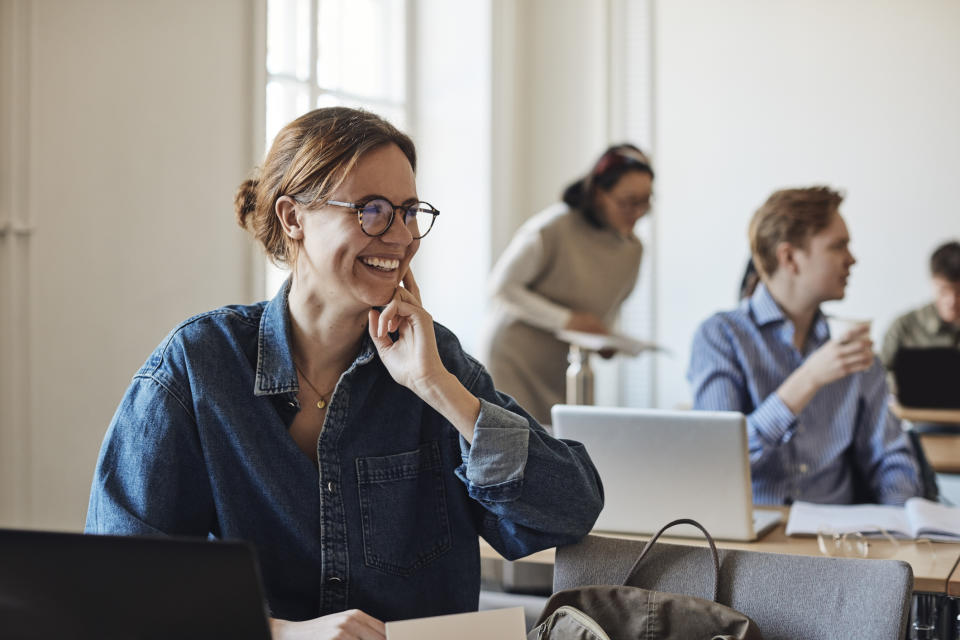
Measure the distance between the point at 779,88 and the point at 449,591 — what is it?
440cm

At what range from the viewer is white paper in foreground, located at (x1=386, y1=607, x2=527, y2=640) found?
3.44ft

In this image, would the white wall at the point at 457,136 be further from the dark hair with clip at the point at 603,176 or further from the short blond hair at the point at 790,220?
the short blond hair at the point at 790,220

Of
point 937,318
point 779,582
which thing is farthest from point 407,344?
point 937,318

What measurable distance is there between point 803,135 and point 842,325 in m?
3.26

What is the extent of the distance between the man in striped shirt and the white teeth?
1.14 metres

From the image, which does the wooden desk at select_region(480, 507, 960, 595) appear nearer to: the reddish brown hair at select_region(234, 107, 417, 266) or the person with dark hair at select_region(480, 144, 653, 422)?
the reddish brown hair at select_region(234, 107, 417, 266)

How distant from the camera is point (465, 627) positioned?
1068mm

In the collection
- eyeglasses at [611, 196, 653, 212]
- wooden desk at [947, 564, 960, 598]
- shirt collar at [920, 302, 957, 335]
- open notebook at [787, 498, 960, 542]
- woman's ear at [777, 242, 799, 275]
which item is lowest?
→ wooden desk at [947, 564, 960, 598]

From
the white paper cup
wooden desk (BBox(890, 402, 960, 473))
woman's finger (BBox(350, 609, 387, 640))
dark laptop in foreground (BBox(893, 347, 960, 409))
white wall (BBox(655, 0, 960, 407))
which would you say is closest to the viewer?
woman's finger (BBox(350, 609, 387, 640))

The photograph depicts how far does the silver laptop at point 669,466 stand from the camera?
1759 millimetres

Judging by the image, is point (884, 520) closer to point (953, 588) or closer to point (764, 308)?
point (953, 588)

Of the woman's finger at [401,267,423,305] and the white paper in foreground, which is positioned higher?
the woman's finger at [401,267,423,305]

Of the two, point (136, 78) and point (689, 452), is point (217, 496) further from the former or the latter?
point (136, 78)

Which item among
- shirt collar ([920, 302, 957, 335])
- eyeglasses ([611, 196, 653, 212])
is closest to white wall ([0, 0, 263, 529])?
eyeglasses ([611, 196, 653, 212])
